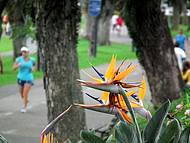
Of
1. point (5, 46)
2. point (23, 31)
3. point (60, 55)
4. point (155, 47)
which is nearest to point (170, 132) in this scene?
point (60, 55)

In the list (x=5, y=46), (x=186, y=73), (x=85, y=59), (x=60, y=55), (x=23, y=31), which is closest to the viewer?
(x=60, y=55)

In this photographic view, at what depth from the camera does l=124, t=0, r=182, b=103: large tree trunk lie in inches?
424

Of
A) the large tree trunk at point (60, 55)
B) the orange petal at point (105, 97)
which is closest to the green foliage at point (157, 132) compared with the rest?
the orange petal at point (105, 97)

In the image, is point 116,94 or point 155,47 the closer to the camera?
point 116,94

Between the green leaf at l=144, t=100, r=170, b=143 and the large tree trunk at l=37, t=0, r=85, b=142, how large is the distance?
411 centimetres

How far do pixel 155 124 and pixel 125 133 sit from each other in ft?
0.62

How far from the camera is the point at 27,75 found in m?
13.5

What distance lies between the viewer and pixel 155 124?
340 centimetres

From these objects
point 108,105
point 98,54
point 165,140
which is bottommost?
point 98,54

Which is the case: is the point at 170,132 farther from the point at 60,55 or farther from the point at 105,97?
the point at 60,55

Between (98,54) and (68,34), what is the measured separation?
73.9 ft

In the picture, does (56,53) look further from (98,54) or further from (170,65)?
(98,54)

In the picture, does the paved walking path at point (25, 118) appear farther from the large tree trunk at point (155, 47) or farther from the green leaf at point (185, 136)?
the green leaf at point (185, 136)

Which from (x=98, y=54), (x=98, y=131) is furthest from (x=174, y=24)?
(x=98, y=131)
